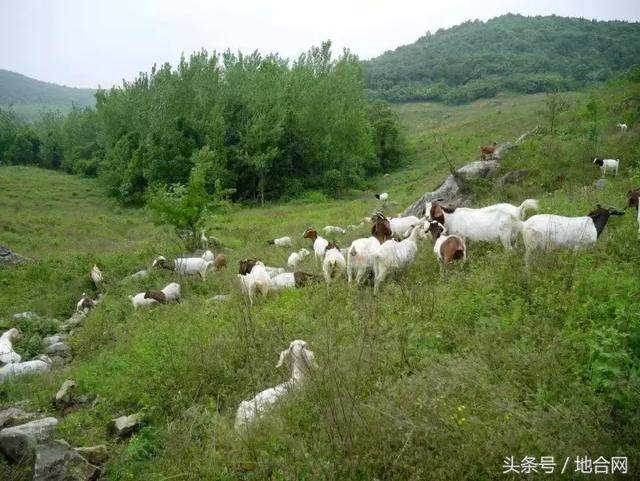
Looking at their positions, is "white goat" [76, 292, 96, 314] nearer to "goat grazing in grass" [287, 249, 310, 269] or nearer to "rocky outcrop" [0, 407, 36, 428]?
"goat grazing in grass" [287, 249, 310, 269]

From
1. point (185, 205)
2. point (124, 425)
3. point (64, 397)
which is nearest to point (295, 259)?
point (185, 205)

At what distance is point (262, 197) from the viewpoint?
118 ft

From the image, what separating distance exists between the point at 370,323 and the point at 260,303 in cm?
392

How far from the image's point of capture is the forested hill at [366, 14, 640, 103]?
78625mm

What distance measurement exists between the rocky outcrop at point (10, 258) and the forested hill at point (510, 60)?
68.7 meters

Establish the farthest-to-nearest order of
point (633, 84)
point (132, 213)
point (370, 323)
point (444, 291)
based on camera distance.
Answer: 1. point (132, 213)
2. point (633, 84)
3. point (444, 291)
4. point (370, 323)

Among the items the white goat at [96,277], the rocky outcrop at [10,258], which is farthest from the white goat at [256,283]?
the rocky outcrop at [10,258]

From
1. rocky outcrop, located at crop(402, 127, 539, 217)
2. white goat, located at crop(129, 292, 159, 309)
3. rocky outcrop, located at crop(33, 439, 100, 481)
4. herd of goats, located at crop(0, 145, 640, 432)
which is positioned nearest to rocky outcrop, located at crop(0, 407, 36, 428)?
rocky outcrop, located at crop(33, 439, 100, 481)

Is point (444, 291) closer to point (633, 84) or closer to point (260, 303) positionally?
point (260, 303)

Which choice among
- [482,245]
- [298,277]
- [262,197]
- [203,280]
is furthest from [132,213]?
[482,245]

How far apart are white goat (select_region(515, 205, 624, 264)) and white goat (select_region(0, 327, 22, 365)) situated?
33.0 ft

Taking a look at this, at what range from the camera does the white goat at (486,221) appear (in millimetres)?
10008

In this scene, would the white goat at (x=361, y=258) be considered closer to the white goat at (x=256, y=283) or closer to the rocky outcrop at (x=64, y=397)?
the white goat at (x=256, y=283)

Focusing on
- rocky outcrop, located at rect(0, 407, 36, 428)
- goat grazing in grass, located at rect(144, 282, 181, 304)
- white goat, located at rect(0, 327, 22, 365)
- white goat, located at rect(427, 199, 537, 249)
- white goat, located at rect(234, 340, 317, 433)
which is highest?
white goat, located at rect(427, 199, 537, 249)
